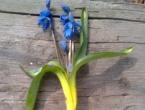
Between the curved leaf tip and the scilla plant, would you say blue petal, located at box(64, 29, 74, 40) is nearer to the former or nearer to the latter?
the scilla plant

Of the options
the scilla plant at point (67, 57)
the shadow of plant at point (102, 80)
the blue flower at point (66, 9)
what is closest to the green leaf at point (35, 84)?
the scilla plant at point (67, 57)

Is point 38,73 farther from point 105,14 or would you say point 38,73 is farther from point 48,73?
point 105,14

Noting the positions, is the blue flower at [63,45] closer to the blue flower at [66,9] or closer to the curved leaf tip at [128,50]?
the blue flower at [66,9]

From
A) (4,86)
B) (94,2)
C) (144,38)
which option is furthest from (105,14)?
(4,86)

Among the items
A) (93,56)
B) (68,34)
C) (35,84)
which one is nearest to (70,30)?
(68,34)

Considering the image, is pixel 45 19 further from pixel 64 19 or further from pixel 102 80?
pixel 102 80

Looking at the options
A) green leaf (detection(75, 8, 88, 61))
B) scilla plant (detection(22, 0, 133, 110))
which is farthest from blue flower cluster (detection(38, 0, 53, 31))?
green leaf (detection(75, 8, 88, 61))
